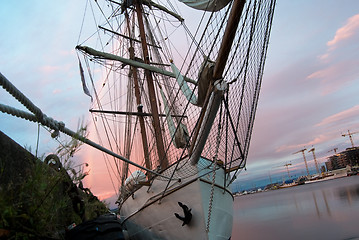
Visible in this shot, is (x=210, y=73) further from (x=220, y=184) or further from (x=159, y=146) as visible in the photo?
(x=159, y=146)

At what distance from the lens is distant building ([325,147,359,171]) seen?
8606 cm

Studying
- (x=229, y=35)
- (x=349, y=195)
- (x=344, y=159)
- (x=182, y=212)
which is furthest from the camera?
(x=344, y=159)

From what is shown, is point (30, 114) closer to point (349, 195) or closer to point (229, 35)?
point (229, 35)

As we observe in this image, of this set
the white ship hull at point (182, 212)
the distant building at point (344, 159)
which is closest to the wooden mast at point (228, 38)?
the white ship hull at point (182, 212)

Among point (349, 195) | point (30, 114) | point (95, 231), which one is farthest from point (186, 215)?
point (349, 195)

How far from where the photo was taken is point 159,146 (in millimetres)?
8258

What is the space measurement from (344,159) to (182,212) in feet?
417

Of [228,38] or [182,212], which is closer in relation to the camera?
[228,38]

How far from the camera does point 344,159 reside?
102 metres

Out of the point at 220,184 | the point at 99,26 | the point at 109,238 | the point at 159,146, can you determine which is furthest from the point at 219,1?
the point at 99,26

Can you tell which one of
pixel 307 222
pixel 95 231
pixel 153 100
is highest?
pixel 153 100

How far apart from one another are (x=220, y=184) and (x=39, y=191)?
4141mm

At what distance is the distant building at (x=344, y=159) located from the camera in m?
86.1

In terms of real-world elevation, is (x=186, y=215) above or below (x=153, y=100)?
below
